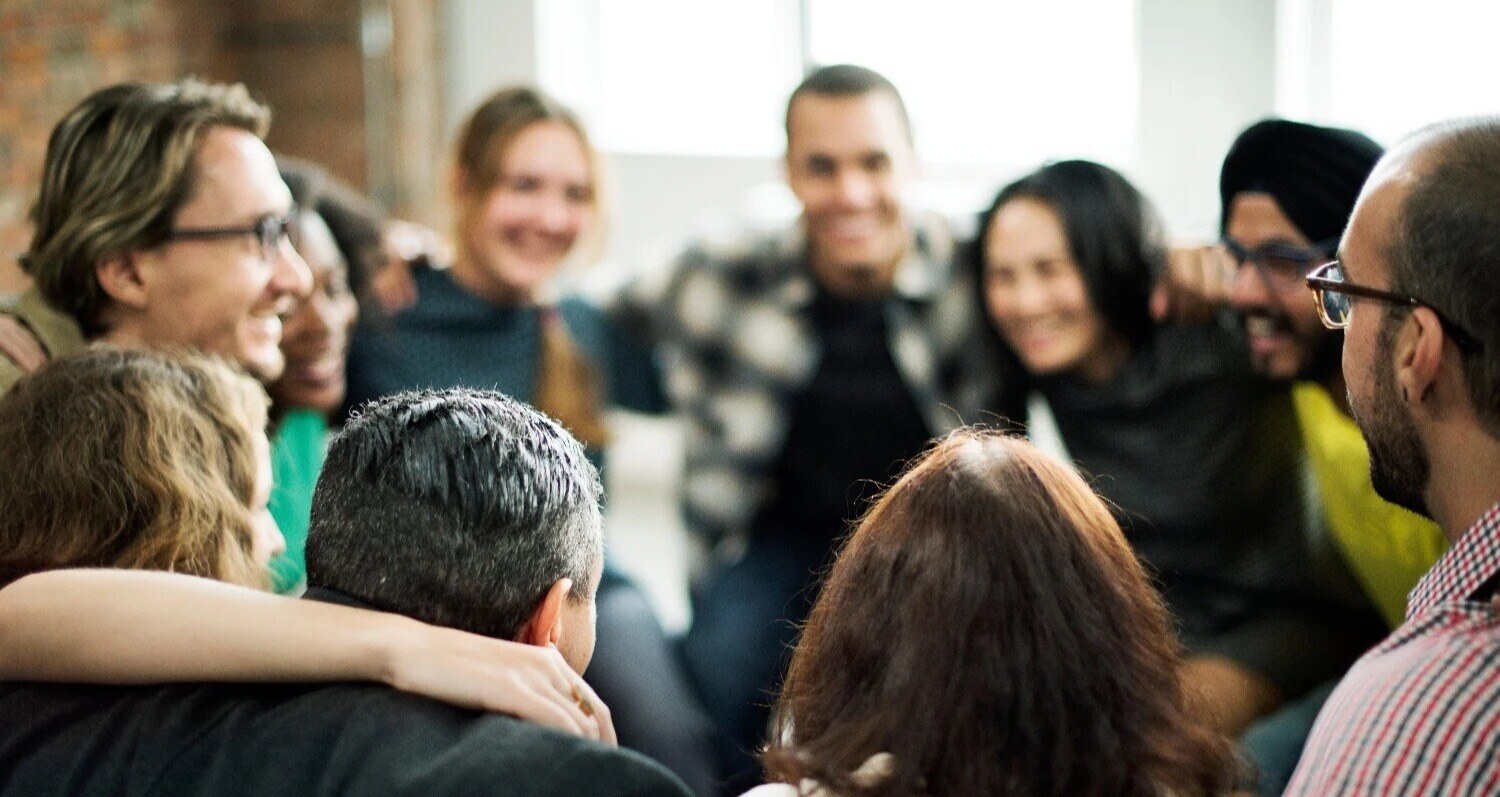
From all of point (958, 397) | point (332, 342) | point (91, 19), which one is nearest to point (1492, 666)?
point (958, 397)

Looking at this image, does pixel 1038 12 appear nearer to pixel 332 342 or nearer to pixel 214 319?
pixel 332 342

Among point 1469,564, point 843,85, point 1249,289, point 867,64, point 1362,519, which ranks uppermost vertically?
point 867,64

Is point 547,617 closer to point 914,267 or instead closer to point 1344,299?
point 1344,299

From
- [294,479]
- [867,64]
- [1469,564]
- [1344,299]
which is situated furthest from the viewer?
[867,64]

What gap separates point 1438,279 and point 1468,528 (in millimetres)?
218

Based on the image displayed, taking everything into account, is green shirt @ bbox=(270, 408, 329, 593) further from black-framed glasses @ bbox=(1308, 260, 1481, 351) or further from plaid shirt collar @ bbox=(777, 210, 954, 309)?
black-framed glasses @ bbox=(1308, 260, 1481, 351)

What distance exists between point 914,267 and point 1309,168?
77 cm

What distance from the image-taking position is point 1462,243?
4.29ft

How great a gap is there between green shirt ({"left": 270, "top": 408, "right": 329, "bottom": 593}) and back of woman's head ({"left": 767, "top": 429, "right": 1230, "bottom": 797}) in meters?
0.94

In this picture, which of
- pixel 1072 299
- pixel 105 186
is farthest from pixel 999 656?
pixel 105 186

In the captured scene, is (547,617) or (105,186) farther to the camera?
(105,186)

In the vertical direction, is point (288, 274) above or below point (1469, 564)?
above

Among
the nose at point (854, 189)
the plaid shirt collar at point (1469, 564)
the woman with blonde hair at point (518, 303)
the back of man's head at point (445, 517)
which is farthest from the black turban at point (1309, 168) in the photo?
the back of man's head at point (445, 517)

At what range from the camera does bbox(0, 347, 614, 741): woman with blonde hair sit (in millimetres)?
1250
